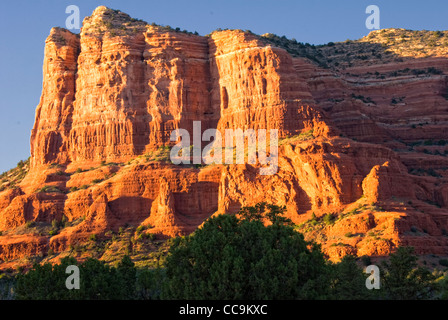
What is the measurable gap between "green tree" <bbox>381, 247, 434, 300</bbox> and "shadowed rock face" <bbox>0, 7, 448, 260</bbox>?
49.9 ft

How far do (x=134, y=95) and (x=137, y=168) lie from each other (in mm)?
14189

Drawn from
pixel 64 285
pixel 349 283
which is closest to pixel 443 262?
pixel 349 283

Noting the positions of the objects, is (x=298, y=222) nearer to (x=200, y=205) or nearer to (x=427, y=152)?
(x=200, y=205)

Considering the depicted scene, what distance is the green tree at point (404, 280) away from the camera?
6103cm

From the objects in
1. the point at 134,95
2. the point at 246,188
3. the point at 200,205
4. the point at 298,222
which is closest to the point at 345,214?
the point at 298,222

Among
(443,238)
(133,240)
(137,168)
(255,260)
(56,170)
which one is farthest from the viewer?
(56,170)

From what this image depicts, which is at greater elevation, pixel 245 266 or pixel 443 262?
pixel 245 266

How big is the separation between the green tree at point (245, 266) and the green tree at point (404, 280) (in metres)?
6.98

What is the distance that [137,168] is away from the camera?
10088 cm

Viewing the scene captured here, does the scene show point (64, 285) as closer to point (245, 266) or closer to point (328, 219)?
point (245, 266)

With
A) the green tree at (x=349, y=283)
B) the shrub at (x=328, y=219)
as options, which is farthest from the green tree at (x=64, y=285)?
the shrub at (x=328, y=219)

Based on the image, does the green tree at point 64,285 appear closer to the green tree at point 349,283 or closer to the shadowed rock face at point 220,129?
the green tree at point 349,283

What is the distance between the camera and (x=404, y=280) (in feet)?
204

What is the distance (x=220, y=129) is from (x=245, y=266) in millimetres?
53684
